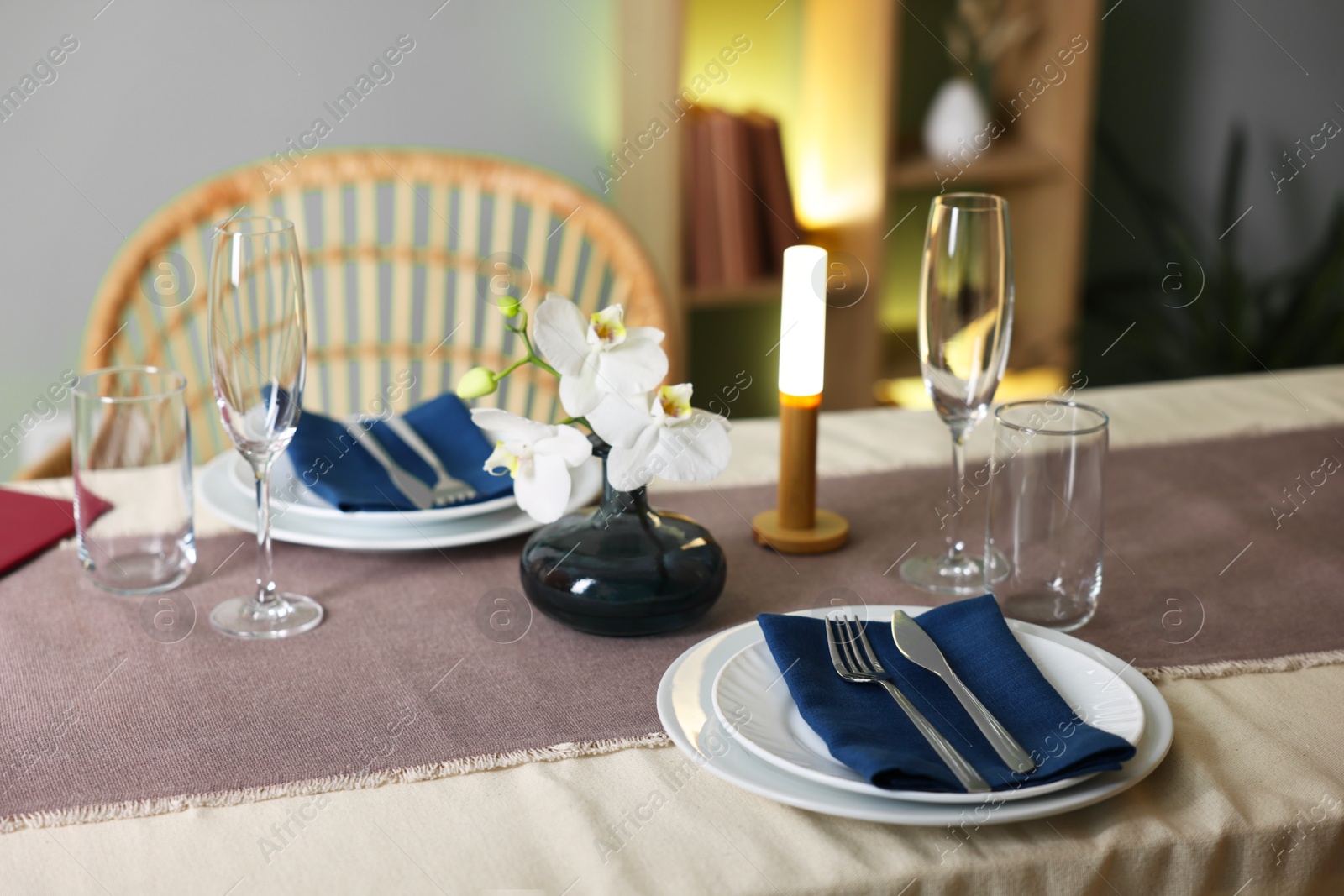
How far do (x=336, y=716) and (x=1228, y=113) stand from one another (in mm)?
2579

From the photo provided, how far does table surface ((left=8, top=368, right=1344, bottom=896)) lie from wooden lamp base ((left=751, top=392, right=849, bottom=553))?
0.29 m

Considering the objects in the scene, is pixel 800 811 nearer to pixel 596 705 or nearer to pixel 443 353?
pixel 596 705

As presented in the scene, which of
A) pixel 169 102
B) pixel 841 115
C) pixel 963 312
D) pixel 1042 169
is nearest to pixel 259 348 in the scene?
pixel 963 312

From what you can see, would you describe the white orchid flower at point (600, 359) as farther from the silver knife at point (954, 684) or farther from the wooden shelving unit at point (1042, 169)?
the wooden shelving unit at point (1042, 169)

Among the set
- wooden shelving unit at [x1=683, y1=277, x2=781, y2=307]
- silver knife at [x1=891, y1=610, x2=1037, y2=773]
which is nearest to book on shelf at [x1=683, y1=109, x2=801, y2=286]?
wooden shelving unit at [x1=683, y1=277, x2=781, y2=307]

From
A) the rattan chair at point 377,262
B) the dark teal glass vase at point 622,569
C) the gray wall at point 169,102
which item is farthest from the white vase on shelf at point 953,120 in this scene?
the dark teal glass vase at point 622,569

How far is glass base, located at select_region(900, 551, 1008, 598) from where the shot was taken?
0.79 m

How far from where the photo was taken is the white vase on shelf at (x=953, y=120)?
229 centimetres

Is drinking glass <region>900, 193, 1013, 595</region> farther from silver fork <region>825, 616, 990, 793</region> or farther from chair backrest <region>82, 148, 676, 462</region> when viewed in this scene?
chair backrest <region>82, 148, 676, 462</region>

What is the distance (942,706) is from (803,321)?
1.07ft

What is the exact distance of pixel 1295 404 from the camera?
1.19m

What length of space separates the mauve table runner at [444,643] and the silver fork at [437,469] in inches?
1.8

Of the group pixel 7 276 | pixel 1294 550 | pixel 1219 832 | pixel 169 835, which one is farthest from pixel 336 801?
pixel 7 276

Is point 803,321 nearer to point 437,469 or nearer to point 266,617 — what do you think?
point 437,469
